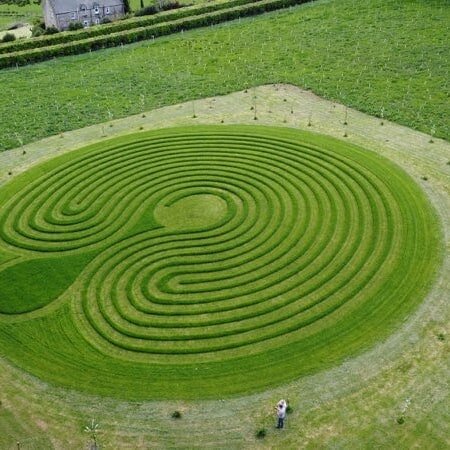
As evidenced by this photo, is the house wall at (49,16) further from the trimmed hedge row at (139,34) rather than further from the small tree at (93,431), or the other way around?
Result: the small tree at (93,431)

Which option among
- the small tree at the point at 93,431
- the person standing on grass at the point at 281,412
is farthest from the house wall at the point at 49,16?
the person standing on grass at the point at 281,412

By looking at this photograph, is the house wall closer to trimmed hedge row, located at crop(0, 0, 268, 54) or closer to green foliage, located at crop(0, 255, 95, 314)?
trimmed hedge row, located at crop(0, 0, 268, 54)

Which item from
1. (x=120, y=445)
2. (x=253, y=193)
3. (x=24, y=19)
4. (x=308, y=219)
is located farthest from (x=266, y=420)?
(x=24, y=19)

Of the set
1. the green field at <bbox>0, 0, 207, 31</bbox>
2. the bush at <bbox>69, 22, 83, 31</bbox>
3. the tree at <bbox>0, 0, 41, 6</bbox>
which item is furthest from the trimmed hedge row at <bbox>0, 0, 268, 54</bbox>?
the tree at <bbox>0, 0, 41, 6</bbox>

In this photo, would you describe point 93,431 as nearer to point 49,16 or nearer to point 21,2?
point 49,16

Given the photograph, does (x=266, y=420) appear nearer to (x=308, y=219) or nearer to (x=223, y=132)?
(x=308, y=219)


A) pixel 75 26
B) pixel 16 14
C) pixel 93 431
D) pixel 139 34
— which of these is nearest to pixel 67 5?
pixel 75 26
